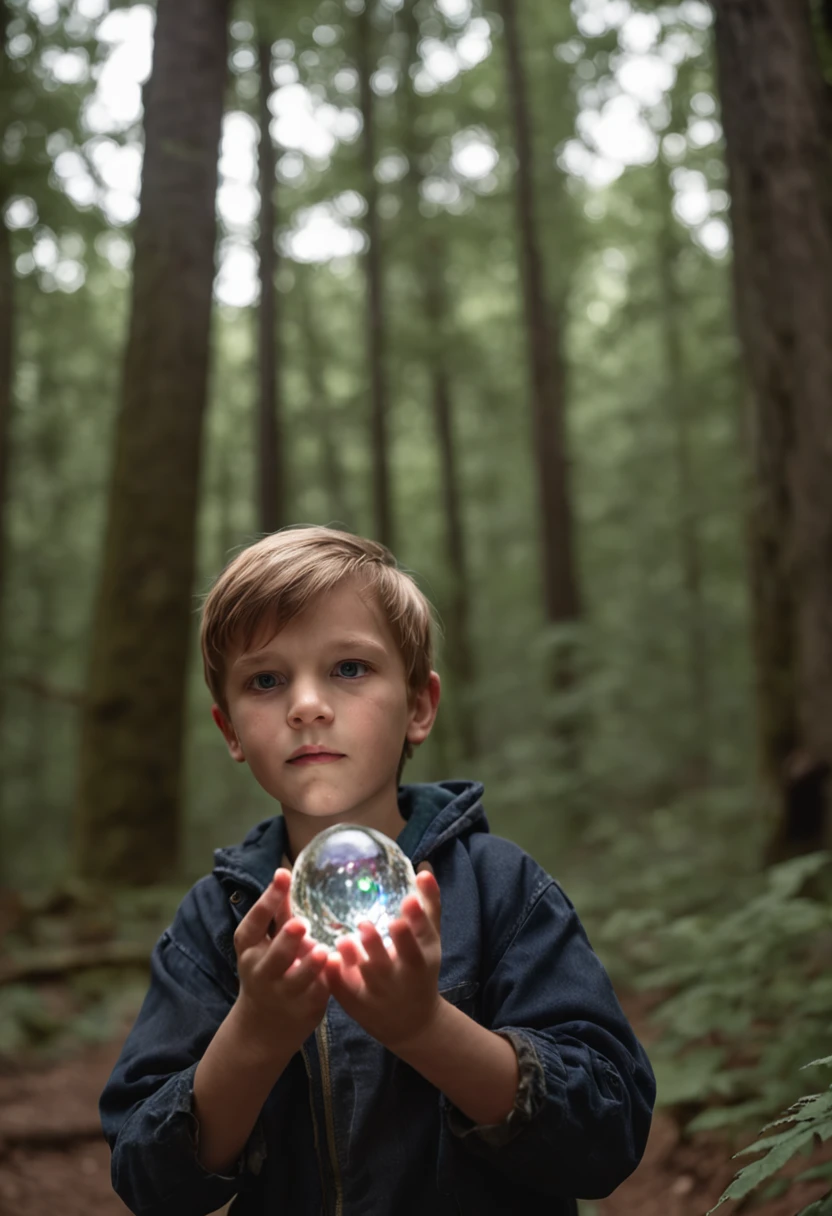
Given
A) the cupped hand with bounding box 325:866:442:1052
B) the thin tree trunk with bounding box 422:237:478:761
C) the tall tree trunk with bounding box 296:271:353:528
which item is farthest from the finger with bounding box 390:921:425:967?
the tall tree trunk with bounding box 296:271:353:528

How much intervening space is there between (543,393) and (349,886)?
12.3 m

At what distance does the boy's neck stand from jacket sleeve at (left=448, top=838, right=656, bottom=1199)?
0.25 meters

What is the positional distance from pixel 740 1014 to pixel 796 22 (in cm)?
428

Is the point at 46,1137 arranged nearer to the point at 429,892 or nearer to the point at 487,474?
the point at 429,892

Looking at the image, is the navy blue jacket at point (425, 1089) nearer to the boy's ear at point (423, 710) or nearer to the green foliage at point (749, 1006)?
the boy's ear at point (423, 710)

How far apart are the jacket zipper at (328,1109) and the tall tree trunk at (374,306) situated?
12.2 meters

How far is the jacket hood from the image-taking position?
7.01ft

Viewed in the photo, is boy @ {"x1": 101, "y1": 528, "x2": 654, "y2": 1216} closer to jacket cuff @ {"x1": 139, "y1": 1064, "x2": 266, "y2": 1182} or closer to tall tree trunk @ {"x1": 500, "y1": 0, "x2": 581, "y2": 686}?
jacket cuff @ {"x1": 139, "y1": 1064, "x2": 266, "y2": 1182}

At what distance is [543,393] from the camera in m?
13.4

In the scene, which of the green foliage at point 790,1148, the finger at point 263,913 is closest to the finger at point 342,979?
the finger at point 263,913

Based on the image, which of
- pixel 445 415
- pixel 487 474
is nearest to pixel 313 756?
pixel 445 415

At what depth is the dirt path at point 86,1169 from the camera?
354cm

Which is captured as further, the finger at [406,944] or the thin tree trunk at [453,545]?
the thin tree trunk at [453,545]

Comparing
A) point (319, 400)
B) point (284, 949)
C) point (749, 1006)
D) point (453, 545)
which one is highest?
point (319, 400)
